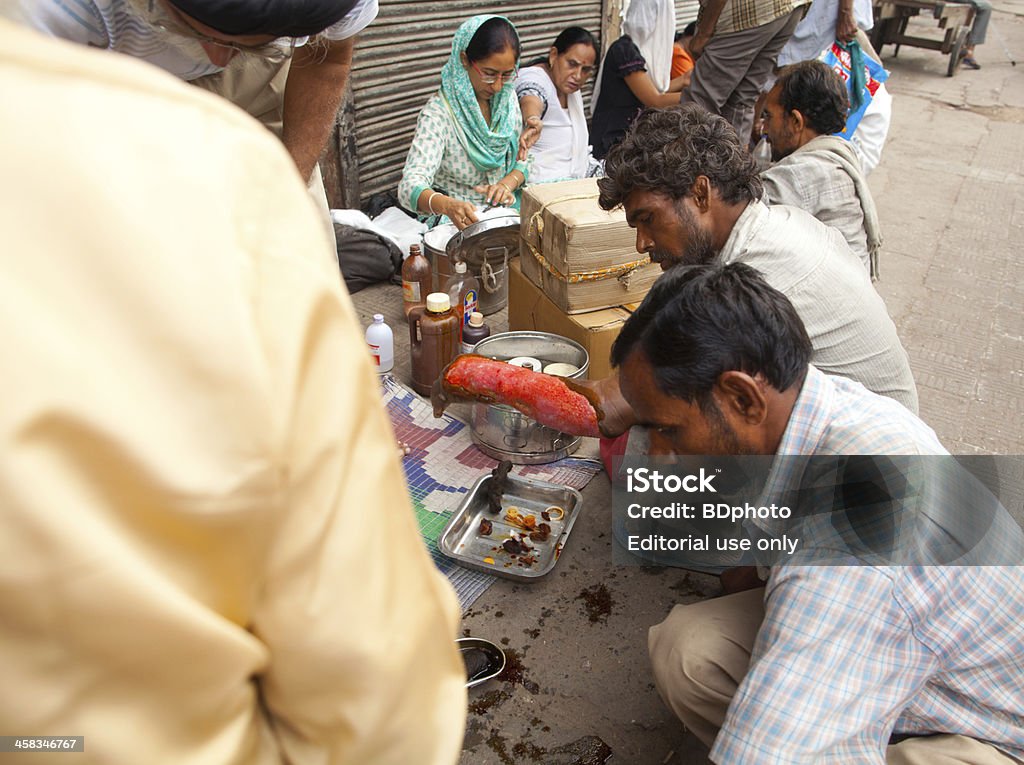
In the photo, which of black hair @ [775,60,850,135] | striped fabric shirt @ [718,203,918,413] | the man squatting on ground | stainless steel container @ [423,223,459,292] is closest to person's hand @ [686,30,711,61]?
black hair @ [775,60,850,135]

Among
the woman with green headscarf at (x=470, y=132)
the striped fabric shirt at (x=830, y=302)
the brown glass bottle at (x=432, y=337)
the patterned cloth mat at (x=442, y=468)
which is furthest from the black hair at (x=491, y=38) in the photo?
the striped fabric shirt at (x=830, y=302)

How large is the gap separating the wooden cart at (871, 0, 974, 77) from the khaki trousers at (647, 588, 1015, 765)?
10.6 metres

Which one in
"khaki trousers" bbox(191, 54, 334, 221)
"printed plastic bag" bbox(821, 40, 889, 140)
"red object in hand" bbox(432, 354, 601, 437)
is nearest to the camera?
"khaki trousers" bbox(191, 54, 334, 221)

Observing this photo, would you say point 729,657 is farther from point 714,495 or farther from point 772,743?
point 714,495

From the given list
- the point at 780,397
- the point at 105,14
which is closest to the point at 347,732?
the point at 780,397

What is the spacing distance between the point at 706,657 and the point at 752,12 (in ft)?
13.8

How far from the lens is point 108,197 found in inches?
18.5

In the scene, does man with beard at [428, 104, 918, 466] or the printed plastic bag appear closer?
man with beard at [428, 104, 918, 466]

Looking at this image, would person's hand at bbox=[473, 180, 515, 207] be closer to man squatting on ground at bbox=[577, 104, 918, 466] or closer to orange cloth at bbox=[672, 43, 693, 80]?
man squatting on ground at bbox=[577, 104, 918, 466]

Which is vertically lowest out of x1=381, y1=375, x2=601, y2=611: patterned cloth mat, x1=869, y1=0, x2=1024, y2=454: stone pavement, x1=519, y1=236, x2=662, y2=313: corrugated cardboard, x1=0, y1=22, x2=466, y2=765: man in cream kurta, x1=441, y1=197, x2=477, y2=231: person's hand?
x1=869, y1=0, x2=1024, y2=454: stone pavement

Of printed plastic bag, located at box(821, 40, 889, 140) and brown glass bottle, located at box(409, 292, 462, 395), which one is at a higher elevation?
printed plastic bag, located at box(821, 40, 889, 140)

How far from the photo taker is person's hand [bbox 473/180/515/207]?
4001 mm

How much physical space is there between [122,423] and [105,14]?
5.27 ft

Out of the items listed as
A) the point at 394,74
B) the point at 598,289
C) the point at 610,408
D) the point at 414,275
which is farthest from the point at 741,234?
the point at 394,74
